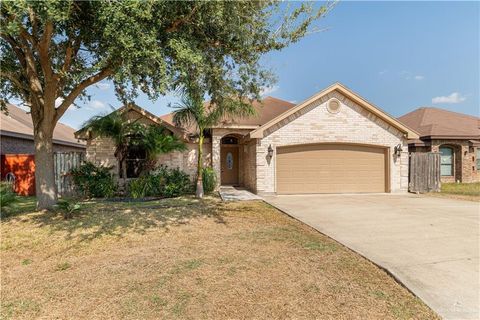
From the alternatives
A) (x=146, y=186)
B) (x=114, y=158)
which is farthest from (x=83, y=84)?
(x=114, y=158)

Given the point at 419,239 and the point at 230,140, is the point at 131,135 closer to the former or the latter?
the point at 230,140

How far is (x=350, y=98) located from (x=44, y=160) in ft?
41.8

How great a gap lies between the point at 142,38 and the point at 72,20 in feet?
7.28

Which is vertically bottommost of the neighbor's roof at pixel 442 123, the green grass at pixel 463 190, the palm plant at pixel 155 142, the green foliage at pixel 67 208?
the green grass at pixel 463 190

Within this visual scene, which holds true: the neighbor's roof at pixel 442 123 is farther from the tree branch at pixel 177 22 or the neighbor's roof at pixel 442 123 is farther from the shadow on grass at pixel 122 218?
the tree branch at pixel 177 22

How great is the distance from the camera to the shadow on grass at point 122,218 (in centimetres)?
710

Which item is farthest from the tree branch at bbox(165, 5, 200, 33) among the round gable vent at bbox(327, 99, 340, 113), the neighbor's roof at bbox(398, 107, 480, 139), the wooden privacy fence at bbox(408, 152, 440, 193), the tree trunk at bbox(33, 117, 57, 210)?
the neighbor's roof at bbox(398, 107, 480, 139)

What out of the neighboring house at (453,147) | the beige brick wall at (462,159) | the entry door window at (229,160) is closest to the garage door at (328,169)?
the entry door window at (229,160)

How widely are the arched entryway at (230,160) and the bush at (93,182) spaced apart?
663cm

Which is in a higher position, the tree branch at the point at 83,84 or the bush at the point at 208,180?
the tree branch at the point at 83,84

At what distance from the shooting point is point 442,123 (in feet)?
66.1

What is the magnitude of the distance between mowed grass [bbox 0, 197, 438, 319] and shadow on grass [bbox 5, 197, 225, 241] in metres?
0.08

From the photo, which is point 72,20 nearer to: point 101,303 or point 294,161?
point 101,303

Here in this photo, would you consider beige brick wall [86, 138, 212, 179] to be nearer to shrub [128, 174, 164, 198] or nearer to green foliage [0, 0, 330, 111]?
shrub [128, 174, 164, 198]
